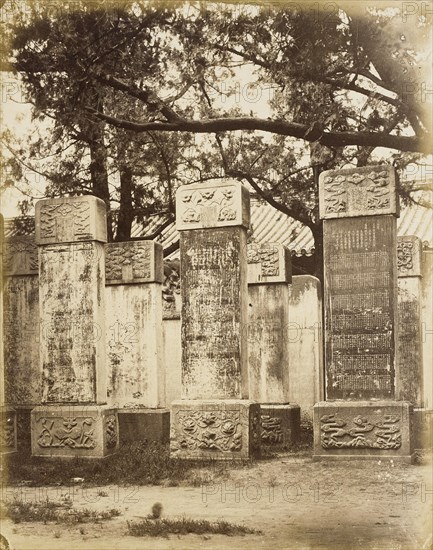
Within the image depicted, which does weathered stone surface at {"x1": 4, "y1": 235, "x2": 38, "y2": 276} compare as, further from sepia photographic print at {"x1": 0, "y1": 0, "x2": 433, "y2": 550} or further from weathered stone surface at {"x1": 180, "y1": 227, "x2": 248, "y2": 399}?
weathered stone surface at {"x1": 180, "y1": 227, "x2": 248, "y2": 399}

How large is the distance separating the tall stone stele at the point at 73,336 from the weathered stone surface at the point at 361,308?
2.78 metres

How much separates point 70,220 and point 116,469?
3.13 meters

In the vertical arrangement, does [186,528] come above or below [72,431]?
below

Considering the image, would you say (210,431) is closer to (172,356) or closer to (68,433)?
(68,433)

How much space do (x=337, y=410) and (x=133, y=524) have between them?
3462 mm

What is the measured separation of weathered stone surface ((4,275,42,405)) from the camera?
12.4 m

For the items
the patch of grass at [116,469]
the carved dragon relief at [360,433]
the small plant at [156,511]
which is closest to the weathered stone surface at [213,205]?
the carved dragon relief at [360,433]

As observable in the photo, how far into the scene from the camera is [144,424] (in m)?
11.9

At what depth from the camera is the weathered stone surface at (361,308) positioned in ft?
29.8

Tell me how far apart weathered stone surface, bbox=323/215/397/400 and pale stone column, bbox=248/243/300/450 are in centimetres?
277

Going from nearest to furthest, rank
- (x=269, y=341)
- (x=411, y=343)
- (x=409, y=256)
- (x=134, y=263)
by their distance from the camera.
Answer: (x=134, y=263)
(x=269, y=341)
(x=411, y=343)
(x=409, y=256)

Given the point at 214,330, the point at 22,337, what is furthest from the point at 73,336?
the point at 22,337

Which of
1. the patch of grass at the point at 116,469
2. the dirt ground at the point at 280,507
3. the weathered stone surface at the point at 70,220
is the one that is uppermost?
the weathered stone surface at the point at 70,220

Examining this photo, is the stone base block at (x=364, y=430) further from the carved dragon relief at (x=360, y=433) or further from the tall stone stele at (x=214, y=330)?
the tall stone stele at (x=214, y=330)
